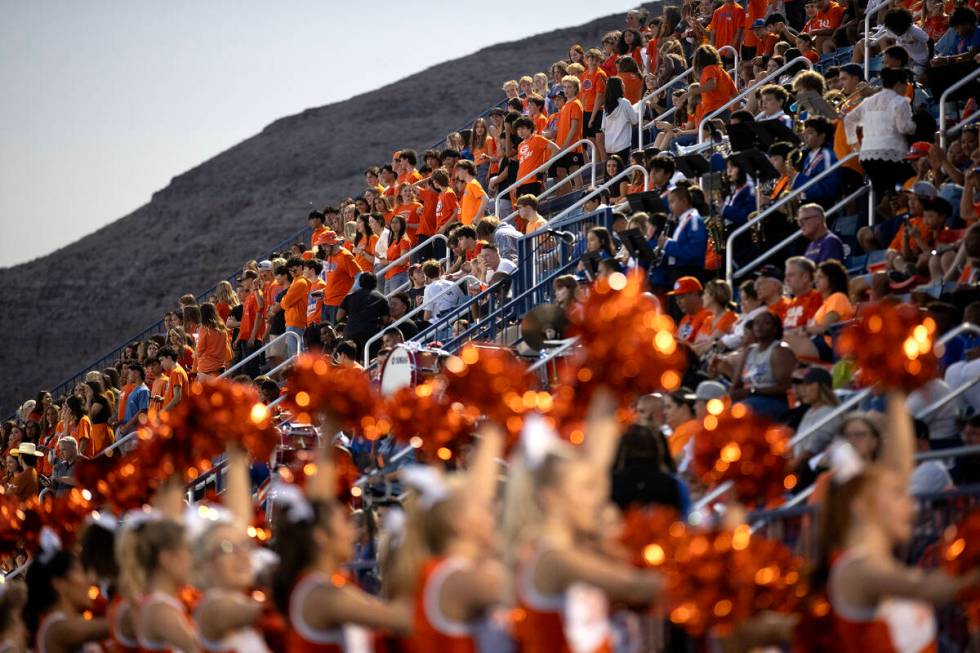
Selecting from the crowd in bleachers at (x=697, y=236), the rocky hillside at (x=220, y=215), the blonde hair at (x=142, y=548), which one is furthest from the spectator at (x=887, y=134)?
the rocky hillside at (x=220, y=215)

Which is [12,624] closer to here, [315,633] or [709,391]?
[315,633]

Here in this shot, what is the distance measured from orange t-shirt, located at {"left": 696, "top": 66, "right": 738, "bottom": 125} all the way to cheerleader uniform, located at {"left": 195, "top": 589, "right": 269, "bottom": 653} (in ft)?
32.0

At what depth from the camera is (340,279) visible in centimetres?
1574

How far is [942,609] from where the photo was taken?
5.95 metres

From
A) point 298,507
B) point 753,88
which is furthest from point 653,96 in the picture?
point 298,507

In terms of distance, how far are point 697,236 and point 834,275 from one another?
1704 mm

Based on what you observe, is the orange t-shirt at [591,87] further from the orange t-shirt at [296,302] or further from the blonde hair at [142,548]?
the blonde hair at [142,548]

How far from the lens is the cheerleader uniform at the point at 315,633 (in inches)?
213

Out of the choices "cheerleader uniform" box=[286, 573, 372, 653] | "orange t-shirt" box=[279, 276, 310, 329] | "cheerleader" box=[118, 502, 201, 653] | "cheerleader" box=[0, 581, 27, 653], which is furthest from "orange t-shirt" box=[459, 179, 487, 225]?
"cheerleader uniform" box=[286, 573, 372, 653]

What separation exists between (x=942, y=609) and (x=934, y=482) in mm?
1210

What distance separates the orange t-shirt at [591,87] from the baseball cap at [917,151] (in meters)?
5.72

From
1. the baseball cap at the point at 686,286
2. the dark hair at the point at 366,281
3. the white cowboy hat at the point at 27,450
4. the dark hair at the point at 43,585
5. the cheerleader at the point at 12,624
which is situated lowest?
the white cowboy hat at the point at 27,450

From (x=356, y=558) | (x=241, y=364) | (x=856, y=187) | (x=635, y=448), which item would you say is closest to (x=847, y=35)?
(x=856, y=187)

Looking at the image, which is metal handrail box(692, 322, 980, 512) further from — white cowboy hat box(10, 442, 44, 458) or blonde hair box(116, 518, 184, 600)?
white cowboy hat box(10, 442, 44, 458)
